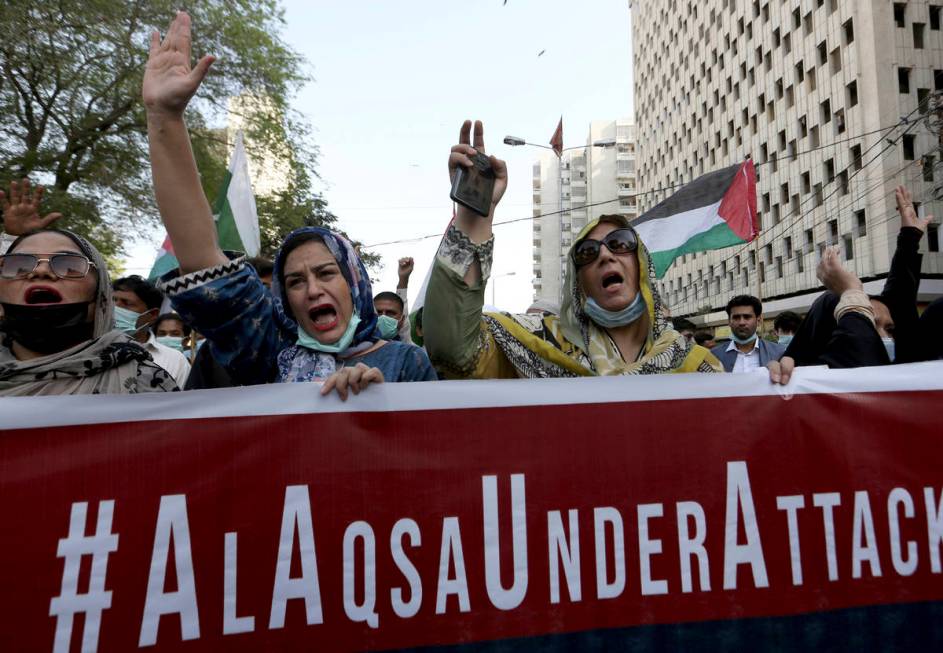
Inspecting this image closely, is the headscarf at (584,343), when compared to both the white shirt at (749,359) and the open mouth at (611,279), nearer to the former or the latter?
the open mouth at (611,279)

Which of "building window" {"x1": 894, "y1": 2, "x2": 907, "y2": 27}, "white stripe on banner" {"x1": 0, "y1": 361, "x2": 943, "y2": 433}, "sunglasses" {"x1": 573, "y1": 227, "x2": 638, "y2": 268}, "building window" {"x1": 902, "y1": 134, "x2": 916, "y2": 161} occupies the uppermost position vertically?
"building window" {"x1": 894, "y1": 2, "x2": 907, "y2": 27}

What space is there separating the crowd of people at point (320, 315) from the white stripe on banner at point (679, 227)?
3.63 m

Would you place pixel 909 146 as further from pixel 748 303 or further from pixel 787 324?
pixel 748 303

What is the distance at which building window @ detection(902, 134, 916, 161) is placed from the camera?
2609 centimetres

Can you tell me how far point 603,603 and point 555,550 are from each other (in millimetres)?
164

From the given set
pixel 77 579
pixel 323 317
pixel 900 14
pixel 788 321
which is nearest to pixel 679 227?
pixel 788 321

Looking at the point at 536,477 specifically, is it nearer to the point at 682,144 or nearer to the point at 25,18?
the point at 25,18

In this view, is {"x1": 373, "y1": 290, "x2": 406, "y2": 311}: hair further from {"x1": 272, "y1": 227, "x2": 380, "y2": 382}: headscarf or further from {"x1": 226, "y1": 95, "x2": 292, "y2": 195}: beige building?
{"x1": 226, "y1": 95, "x2": 292, "y2": 195}: beige building

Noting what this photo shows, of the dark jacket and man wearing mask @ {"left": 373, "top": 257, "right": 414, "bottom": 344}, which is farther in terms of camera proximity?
the dark jacket

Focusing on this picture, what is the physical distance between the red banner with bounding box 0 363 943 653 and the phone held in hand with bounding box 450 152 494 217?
1.67 feet

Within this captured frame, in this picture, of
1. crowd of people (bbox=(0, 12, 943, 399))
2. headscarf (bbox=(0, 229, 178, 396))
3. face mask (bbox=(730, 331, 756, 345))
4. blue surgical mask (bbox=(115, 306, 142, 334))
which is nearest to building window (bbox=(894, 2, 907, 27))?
face mask (bbox=(730, 331, 756, 345))

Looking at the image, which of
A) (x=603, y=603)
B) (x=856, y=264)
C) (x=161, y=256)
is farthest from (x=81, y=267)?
(x=856, y=264)

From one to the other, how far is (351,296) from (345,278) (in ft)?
0.20

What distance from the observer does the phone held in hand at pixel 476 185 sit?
195 cm
